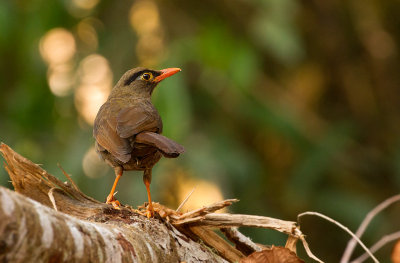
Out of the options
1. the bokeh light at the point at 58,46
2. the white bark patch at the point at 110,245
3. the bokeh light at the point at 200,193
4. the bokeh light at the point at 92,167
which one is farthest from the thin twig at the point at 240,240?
the bokeh light at the point at 58,46

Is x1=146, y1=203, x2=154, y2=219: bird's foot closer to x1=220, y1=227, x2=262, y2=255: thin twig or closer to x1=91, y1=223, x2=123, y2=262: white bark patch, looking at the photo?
x1=220, y1=227, x2=262, y2=255: thin twig

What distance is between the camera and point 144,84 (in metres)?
4.70

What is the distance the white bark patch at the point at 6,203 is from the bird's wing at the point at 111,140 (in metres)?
1.63

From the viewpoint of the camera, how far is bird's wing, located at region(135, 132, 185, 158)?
10.2 ft

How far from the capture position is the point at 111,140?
3596 millimetres

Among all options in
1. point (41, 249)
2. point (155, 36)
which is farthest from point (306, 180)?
point (41, 249)

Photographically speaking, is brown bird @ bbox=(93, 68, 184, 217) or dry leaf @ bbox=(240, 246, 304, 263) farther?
brown bird @ bbox=(93, 68, 184, 217)

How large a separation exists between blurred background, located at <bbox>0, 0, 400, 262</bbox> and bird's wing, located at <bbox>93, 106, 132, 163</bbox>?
2.31m

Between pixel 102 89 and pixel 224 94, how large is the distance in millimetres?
1750

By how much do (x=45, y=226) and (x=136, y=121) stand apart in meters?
1.80

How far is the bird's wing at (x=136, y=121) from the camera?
3.55 meters

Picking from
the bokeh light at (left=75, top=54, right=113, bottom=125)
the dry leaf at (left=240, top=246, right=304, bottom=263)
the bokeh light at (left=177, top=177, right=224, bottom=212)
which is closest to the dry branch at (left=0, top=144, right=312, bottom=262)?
the dry leaf at (left=240, top=246, right=304, bottom=263)

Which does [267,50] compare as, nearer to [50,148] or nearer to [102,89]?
[102,89]

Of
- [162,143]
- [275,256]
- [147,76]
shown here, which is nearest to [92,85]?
[147,76]
